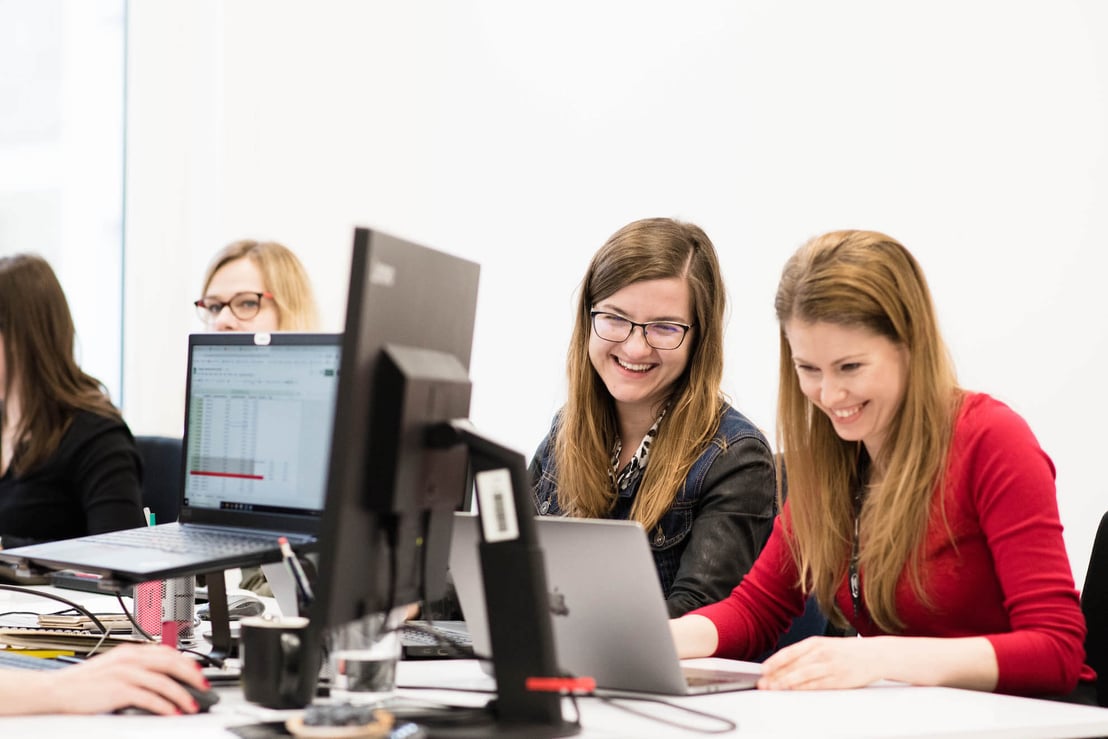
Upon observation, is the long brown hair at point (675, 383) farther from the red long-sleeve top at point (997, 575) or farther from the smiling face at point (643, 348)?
the red long-sleeve top at point (997, 575)

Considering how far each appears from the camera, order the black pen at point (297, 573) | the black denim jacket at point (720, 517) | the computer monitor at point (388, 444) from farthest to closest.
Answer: the black denim jacket at point (720, 517), the black pen at point (297, 573), the computer monitor at point (388, 444)

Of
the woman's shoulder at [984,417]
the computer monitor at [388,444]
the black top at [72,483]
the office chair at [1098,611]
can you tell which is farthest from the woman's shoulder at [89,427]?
the office chair at [1098,611]

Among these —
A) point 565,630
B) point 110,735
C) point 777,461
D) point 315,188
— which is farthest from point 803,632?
point 315,188

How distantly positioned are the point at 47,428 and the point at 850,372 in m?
2.06

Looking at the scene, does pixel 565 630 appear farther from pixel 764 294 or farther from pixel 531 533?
pixel 764 294

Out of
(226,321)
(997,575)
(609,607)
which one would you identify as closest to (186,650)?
(609,607)

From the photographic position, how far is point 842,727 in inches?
50.4

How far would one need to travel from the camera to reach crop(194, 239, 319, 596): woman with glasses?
10.7ft

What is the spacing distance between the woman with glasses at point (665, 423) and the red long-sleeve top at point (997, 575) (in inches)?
8.3

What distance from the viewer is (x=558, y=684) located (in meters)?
1.22

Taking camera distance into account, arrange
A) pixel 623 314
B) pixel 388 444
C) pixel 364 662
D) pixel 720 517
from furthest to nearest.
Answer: pixel 623 314, pixel 720 517, pixel 364 662, pixel 388 444

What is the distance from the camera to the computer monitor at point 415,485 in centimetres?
115

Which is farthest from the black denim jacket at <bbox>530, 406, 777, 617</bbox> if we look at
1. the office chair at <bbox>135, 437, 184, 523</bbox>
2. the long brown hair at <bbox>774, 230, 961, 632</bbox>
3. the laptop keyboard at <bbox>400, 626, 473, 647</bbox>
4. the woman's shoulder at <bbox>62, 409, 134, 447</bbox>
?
the office chair at <bbox>135, 437, 184, 523</bbox>

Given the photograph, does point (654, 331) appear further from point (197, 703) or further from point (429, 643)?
point (197, 703)
